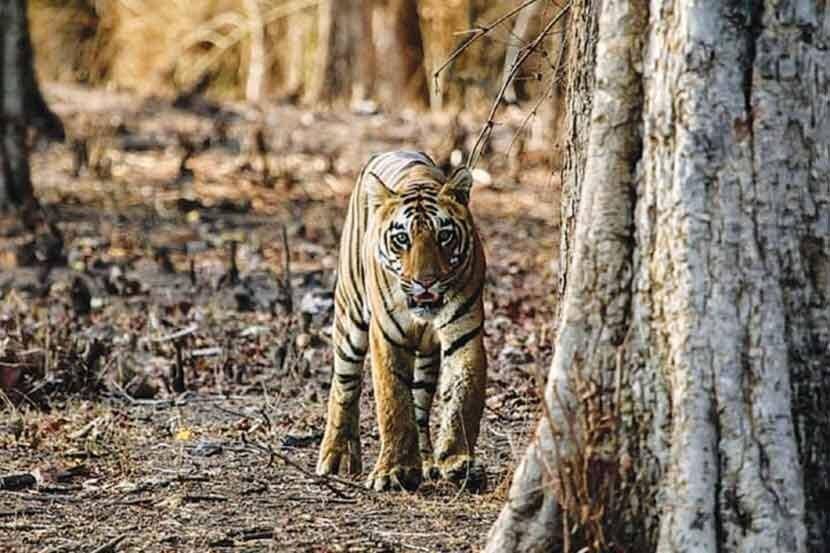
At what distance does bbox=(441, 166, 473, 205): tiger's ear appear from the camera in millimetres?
6629

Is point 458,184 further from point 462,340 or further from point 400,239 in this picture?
point 462,340

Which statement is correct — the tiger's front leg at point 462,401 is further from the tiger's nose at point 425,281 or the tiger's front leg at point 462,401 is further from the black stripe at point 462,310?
the tiger's nose at point 425,281

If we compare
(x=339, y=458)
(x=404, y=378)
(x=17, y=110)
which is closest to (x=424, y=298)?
(x=404, y=378)

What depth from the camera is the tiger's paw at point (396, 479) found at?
6.40 m

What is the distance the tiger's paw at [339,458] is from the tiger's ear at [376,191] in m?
0.90

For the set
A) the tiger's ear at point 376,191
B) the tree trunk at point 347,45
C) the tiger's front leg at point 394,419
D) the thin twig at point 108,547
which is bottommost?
the thin twig at point 108,547

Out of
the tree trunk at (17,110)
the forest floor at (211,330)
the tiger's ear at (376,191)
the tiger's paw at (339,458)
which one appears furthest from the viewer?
the tree trunk at (17,110)

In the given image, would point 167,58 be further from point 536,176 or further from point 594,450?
point 594,450

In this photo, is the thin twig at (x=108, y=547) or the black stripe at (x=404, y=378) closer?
the thin twig at (x=108, y=547)

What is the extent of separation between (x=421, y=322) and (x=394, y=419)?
14.0 inches

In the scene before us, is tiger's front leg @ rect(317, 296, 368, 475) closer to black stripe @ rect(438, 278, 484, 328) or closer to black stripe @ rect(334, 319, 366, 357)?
black stripe @ rect(334, 319, 366, 357)

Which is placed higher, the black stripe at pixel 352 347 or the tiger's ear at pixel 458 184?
the tiger's ear at pixel 458 184

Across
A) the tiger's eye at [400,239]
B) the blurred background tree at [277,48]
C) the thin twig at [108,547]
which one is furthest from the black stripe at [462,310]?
the blurred background tree at [277,48]

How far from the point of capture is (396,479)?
253 inches
